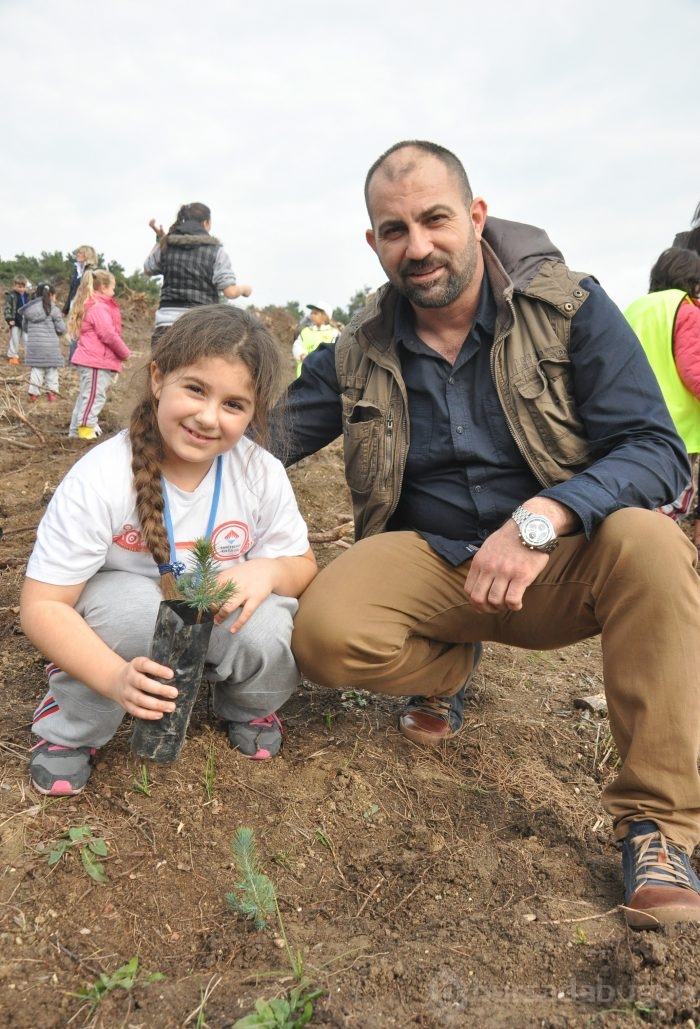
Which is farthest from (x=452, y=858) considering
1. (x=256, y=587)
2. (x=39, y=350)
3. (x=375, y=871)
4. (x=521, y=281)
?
(x=39, y=350)

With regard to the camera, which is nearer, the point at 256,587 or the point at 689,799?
the point at 689,799

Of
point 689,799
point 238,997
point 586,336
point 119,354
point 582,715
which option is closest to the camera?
point 238,997

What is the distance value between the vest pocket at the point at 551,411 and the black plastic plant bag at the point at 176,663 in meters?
1.24

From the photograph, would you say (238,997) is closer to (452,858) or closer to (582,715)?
(452,858)

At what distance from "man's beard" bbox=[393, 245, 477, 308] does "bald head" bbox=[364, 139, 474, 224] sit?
0.77 feet

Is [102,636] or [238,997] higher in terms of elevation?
[102,636]

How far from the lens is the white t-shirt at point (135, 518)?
7.07 feet

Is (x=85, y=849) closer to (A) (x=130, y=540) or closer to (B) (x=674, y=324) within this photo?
(A) (x=130, y=540)

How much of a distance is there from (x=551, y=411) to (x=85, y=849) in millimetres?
1856

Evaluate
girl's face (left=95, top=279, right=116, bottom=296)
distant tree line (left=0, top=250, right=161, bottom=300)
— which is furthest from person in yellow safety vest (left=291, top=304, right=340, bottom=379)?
distant tree line (left=0, top=250, right=161, bottom=300)

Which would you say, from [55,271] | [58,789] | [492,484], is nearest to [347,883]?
[58,789]

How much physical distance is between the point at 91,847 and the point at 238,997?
0.62m

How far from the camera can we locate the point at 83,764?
2.31m

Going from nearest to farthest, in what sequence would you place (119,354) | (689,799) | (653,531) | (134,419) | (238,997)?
(238,997) → (689,799) → (653,531) → (134,419) → (119,354)
